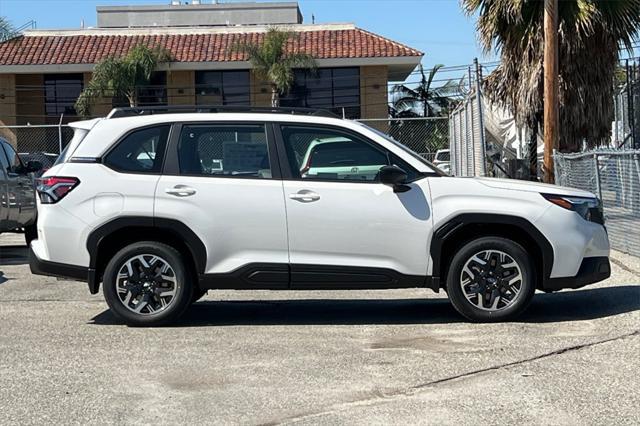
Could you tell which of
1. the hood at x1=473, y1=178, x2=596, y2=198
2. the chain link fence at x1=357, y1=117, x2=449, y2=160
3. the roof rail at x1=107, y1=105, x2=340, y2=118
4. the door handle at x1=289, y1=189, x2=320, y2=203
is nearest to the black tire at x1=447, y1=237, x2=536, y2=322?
the hood at x1=473, y1=178, x2=596, y2=198

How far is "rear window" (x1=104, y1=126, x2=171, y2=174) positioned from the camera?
7652 millimetres

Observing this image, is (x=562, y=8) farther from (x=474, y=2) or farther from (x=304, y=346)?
(x=304, y=346)

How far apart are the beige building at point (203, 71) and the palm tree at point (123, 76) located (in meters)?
0.53

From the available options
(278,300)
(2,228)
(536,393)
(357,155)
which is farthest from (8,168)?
(536,393)

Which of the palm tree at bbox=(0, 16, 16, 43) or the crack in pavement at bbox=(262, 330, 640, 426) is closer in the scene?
the crack in pavement at bbox=(262, 330, 640, 426)

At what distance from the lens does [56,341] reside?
722 cm

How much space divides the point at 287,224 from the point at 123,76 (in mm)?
22998

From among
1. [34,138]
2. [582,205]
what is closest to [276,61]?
[34,138]

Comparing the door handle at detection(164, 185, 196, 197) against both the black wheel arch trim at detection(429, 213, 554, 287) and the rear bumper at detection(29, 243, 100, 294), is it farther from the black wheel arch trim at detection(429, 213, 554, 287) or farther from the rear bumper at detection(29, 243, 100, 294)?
the black wheel arch trim at detection(429, 213, 554, 287)

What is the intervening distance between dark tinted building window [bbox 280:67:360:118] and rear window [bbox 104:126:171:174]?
23.0 metres

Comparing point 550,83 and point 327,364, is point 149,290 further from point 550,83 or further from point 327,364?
point 550,83

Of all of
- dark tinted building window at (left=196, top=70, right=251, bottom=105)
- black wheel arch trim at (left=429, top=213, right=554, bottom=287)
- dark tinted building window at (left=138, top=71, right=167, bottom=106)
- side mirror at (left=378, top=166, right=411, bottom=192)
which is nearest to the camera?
side mirror at (left=378, top=166, right=411, bottom=192)

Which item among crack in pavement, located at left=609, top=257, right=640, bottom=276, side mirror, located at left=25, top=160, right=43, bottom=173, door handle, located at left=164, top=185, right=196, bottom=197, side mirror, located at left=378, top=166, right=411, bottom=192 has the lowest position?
crack in pavement, located at left=609, top=257, right=640, bottom=276

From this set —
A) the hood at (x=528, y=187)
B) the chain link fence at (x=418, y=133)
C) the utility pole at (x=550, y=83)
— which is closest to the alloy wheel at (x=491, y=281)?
the hood at (x=528, y=187)
